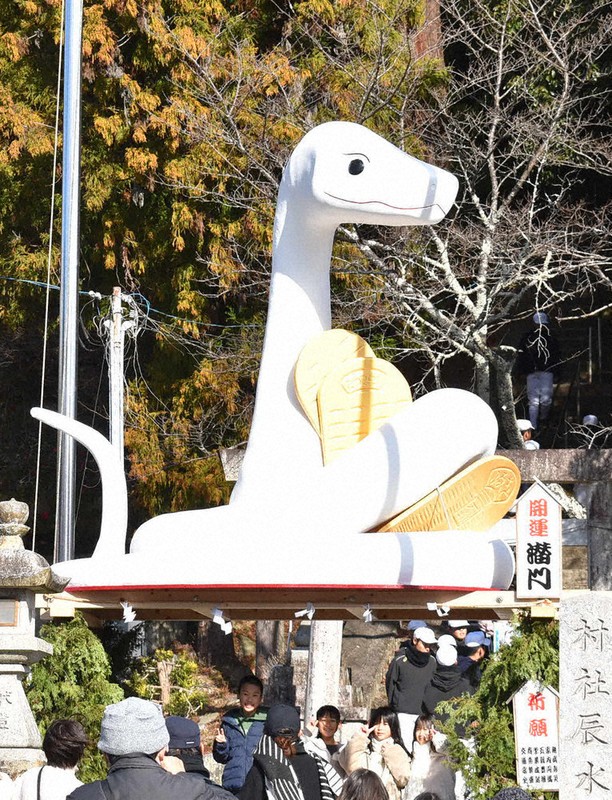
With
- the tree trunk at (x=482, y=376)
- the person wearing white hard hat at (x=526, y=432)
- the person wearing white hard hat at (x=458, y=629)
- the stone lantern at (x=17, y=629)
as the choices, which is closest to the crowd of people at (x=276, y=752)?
the person wearing white hard hat at (x=458, y=629)

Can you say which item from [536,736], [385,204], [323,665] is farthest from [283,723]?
[323,665]

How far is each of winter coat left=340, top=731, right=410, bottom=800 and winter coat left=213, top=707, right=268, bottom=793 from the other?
0.59 metres

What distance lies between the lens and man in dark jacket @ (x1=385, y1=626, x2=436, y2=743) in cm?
1144

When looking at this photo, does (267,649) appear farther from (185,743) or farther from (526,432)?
(185,743)

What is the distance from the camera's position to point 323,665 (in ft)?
47.9

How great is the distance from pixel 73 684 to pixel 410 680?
325 centimetres

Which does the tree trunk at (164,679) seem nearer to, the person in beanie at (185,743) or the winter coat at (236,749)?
the winter coat at (236,749)

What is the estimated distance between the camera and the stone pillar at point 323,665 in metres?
14.4

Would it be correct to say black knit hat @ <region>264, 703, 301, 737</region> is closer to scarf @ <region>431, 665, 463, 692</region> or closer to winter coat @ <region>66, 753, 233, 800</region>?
winter coat @ <region>66, 753, 233, 800</region>

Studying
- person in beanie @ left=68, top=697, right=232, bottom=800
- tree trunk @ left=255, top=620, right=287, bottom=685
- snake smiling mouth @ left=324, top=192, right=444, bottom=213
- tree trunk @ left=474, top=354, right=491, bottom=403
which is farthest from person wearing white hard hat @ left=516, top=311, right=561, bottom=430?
person in beanie @ left=68, top=697, right=232, bottom=800

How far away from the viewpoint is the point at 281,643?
60.4ft

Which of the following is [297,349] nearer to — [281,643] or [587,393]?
[281,643]

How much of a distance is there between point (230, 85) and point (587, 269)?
5415mm

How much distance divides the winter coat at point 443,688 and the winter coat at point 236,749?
9.59ft
